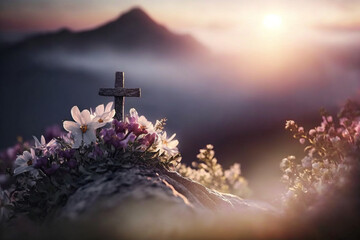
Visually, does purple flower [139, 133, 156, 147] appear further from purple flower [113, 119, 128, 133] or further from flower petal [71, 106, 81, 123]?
flower petal [71, 106, 81, 123]

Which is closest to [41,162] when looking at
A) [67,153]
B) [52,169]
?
[52,169]

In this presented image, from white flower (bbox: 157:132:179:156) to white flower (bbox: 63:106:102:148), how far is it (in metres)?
0.73

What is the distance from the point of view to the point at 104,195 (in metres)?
4.06

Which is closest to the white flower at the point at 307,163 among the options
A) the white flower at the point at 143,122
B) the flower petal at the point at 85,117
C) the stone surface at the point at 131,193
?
the stone surface at the point at 131,193

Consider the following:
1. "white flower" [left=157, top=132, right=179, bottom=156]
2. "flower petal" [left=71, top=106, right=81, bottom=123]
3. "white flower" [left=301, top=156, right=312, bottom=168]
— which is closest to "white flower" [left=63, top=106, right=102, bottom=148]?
"flower petal" [left=71, top=106, right=81, bottom=123]

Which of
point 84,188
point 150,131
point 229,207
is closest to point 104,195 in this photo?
point 84,188

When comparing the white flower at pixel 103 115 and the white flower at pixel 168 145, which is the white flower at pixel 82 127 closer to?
the white flower at pixel 103 115

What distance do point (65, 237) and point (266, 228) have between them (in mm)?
1405

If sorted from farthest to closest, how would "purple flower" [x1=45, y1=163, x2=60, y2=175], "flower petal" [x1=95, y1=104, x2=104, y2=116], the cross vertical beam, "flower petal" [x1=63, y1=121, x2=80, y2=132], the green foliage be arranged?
1. the green foliage
2. the cross vertical beam
3. "flower petal" [x1=95, y1=104, x2=104, y2=116]
4. "flower petal" [x1=63, y1=121, x2=80, y2=132]
5. "purple flower" [x1=45, y1=163, x2=60, y2=175]

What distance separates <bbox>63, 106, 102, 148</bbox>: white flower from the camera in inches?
187

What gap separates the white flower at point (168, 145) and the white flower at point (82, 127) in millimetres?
733

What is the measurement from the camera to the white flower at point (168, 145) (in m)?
5.11

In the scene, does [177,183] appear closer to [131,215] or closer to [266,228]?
[131,215]

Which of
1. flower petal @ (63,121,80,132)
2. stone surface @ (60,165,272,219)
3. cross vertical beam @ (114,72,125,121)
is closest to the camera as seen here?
stone surface @ (60,165,272,219)
